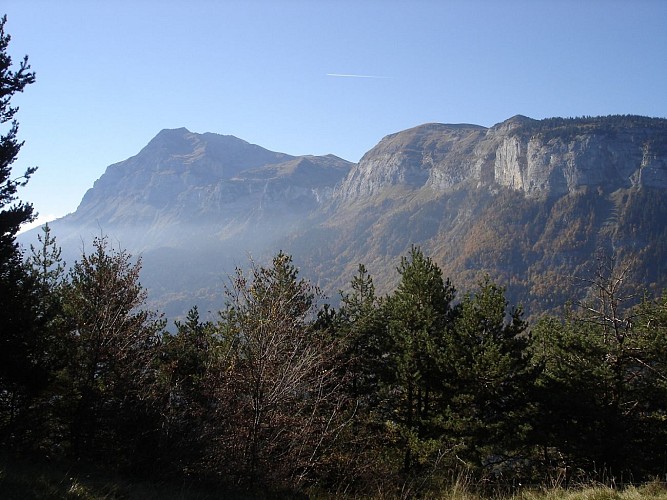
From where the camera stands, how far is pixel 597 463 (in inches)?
649

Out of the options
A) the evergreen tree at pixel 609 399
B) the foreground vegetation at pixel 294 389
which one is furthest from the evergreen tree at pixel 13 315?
the evergreen tree at pixel 609 399

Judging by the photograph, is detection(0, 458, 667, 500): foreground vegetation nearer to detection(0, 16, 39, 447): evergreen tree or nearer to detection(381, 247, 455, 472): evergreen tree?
detection(0, 16, 39, 447): evergreen tree

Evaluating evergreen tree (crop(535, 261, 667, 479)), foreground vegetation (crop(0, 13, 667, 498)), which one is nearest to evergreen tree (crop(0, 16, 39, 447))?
foreground vegetation (crop(0, 13, 667, 498))

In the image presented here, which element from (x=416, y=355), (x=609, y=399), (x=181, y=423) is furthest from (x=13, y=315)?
(x=609, y=399)

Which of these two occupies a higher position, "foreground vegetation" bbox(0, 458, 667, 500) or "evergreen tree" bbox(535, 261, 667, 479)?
"foreground vegetation" bbox(0, 458, 667, 500)

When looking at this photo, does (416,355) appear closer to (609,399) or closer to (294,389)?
(609,399)

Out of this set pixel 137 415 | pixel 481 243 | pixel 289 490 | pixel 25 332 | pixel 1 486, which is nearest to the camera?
pixel 1 486

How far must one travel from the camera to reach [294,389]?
924 cm

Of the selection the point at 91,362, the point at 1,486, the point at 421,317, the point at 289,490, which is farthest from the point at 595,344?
the point at 1,486

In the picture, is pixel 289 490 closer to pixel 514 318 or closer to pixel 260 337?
pixel 260 337

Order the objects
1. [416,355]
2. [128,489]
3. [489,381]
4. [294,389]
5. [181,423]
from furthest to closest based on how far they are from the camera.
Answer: [416,355], [489,381], [181,423], [294,389], [128,489]

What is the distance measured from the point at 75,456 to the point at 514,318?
47.3 feet

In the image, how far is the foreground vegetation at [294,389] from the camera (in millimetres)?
8836

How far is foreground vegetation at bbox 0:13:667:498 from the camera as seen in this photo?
8836 mm
